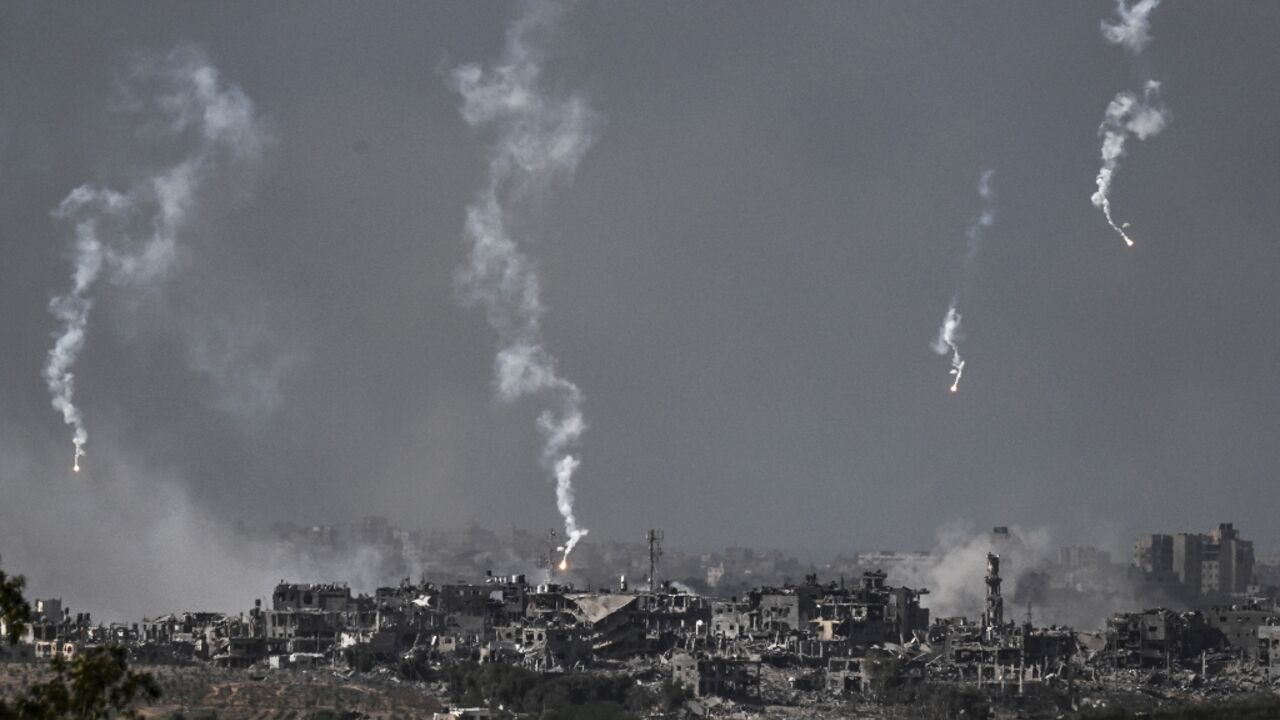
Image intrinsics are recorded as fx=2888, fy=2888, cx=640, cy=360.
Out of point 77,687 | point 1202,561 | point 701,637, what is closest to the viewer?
point 77,687

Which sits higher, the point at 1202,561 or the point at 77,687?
the point at 1202,561

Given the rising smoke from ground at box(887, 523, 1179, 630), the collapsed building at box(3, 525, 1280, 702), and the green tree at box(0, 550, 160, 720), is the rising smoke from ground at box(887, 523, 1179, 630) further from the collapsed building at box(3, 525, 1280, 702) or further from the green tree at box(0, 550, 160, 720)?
the green tree at box(0, 550, 160, 720)

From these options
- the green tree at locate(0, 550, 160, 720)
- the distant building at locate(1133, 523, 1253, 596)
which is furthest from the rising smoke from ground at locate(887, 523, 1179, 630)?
the green tree at locate(0, 550, 160, 720)

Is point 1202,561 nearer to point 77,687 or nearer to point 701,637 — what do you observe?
point 701,637

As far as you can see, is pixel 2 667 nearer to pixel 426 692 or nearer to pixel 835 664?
pixel 426 692

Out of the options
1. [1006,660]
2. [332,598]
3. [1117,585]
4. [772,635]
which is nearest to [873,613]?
[772,635]

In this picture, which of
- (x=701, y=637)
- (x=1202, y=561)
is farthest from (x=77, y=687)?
(x=1202, y=561)

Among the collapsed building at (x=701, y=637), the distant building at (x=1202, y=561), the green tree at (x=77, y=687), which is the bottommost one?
the green tree at (x=77, y=687)

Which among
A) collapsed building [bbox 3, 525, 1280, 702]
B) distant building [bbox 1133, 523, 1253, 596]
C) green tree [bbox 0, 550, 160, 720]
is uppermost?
distant building [bbox 1133, 523, 1253, 596]

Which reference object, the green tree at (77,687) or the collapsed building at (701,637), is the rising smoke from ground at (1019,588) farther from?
the green tree at (77,687)

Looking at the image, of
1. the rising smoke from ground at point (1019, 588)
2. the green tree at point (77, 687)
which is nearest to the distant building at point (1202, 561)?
the rising smoke from ground at point (1019, 588)

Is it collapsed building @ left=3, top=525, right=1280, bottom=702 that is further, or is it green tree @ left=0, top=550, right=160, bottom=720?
Answer: collapsed building @ left=3, top=525, right=1280, bottom=702

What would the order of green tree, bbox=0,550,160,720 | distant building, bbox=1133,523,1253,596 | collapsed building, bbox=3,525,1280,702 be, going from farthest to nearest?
1. distant building, bbox=1133,523,1253,596
2. collapsed building, bbox=3,525,1280,702
3. green tree, bbox=0,550,160,720

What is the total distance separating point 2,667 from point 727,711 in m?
23.0
